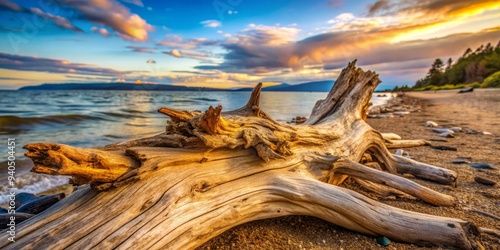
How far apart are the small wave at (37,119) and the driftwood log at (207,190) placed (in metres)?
14.7

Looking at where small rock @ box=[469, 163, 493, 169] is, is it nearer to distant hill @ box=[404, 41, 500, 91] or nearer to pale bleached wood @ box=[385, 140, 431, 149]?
pale bleached wood @ box=[385, 140, 431, 149]

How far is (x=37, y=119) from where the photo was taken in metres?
15.0

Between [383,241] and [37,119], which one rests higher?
[383,241]

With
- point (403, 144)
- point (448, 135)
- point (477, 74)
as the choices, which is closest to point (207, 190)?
point (403, 144)

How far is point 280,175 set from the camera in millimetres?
2885

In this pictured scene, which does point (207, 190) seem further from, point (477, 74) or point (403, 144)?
point (477, 74)

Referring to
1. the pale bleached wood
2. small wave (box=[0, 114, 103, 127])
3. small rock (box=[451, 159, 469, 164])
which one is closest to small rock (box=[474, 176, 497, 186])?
small rock (box=[451, 159, 469, 164])

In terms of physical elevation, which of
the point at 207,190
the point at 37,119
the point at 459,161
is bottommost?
the point at 37,119

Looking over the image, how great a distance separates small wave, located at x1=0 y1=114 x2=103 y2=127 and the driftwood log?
14689 mm

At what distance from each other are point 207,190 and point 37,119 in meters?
16.7

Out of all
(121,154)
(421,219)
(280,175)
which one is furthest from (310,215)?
(121,154)

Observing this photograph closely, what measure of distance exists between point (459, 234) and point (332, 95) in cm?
310

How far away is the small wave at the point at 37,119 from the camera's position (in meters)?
13.6

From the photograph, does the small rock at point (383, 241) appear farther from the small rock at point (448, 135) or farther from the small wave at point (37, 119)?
the small wave at point (37, 119)
